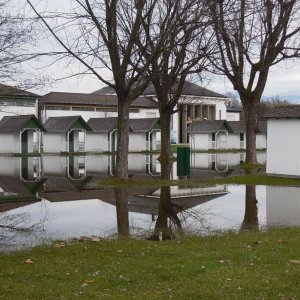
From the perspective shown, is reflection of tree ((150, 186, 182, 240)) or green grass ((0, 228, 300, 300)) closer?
green grass ((0, 228, 300, 300))

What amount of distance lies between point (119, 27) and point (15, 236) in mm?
13665

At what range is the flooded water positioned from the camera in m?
11.9

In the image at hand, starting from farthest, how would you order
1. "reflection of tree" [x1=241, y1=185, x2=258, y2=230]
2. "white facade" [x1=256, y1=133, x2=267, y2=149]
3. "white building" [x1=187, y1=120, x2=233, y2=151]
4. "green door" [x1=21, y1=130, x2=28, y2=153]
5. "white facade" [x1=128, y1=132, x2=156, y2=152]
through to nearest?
"white facade" [x1=256, y1=133, x2=267, y2=149] → "white building" [x1=187, y1=120, x2=233, y2=151] → "white facade" [x1=128, y1=132, x2=156, y2=152] → "green door" [x1=21, y1=130, x2=28, y2=153] → "reflection of tree" [x1=241, y1=185, x2=258, y2=230]

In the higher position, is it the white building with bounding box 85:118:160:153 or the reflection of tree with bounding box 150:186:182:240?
the white building with bounding box 85:118:160:153

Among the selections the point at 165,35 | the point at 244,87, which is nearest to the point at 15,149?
the point at 244,87

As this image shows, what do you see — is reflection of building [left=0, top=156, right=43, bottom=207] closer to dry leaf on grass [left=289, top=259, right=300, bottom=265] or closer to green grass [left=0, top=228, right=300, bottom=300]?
green grass [left=0, top=228, right=300, bottom=300]

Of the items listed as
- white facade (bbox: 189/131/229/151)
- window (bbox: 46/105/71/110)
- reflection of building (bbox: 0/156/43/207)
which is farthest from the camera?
window (bbox: 46/105/71/110)

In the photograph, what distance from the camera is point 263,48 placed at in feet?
94.0

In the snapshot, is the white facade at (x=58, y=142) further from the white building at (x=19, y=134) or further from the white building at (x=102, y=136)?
the white building at (x=19, y=134)

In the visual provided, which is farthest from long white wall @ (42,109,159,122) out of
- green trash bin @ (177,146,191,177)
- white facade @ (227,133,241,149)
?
green trash bin @ (177,146,191,177)

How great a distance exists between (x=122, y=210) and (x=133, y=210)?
0.31 m

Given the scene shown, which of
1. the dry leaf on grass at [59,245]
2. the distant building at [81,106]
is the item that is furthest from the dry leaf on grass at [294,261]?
the distant building at [81,106]

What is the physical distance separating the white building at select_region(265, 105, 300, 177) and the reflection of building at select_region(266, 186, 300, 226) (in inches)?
101

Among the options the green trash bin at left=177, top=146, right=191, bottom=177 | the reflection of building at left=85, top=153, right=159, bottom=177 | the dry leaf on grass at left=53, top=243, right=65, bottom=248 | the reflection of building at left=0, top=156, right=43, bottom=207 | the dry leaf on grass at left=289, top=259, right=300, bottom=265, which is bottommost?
the dry leaf on grass at left=53, top=243, right=65, bottom=248
